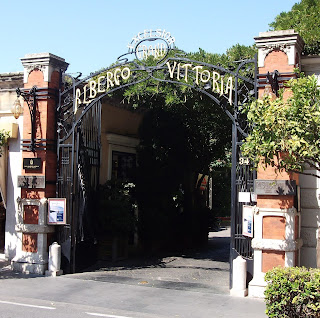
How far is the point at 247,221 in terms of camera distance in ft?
36.3

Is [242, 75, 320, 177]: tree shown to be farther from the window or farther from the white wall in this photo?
the window

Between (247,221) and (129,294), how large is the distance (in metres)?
3.14

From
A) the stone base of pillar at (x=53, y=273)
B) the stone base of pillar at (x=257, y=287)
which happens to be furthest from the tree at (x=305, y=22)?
the stone base of pillar at (x=53, y=273)

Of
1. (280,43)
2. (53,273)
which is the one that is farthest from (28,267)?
(280,43)

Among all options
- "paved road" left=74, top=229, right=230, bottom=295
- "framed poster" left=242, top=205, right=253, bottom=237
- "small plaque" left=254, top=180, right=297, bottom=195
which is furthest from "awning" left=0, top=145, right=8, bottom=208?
"small plaque" left=254, top=180, right=297, bottom=195

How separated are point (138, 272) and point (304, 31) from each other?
8.18 m

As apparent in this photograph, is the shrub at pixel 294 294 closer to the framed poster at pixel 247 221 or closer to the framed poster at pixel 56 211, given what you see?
the framed poster at pixel 247 221

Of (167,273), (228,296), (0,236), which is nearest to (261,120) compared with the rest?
(228,296)

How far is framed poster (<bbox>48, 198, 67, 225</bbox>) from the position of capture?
1330 cm

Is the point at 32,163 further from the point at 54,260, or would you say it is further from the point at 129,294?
the point at 129,294

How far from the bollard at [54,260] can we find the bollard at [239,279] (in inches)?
193

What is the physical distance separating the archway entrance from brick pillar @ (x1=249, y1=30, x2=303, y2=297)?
487mm

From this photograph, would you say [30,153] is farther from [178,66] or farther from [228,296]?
[228,296]

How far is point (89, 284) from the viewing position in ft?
39.5
